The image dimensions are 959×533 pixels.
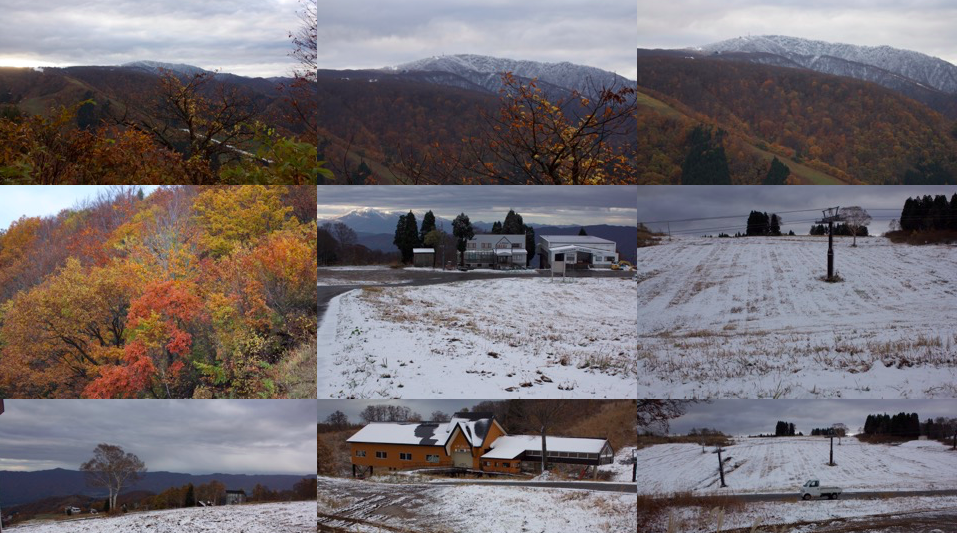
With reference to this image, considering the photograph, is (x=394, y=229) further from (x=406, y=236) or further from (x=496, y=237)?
(x=496, y=237)

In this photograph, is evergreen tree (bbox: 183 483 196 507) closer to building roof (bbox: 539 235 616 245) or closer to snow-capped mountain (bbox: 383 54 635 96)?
Result: building roof (bbox: 539 235 616 245)

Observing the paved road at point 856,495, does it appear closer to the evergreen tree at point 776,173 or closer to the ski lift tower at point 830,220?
the ski lift tower at point 830,220

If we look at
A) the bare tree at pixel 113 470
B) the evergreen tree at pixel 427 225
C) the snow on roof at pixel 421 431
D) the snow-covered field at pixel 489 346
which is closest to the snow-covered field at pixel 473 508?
the snow on roof at pixel 421 431

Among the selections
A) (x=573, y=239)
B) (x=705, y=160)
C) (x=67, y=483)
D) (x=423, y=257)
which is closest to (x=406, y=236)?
(x=423, y=257)

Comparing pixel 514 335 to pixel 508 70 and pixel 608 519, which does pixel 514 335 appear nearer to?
pixel 608 519

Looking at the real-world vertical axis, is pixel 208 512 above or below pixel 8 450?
below

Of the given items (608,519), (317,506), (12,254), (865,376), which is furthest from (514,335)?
(12,254)
